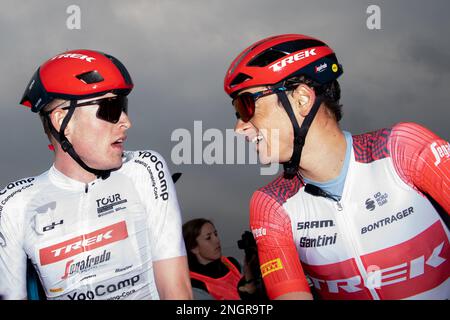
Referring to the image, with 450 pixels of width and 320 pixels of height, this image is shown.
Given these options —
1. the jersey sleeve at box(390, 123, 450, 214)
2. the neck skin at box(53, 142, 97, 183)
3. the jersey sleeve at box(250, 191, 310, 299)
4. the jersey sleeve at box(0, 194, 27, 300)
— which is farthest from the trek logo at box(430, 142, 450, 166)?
the jersey sleeve at box(0, 194, 27, 300)

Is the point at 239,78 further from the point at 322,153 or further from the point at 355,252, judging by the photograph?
the point at 355,252

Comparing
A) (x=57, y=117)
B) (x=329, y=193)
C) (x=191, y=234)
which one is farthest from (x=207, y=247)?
(x=329, y=193)

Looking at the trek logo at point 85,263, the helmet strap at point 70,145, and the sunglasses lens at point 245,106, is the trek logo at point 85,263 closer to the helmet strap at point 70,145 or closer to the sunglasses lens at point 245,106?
the helmet strap at point 70,145

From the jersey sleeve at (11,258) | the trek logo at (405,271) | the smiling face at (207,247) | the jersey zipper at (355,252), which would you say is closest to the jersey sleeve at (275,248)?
the jersey zipper at (355,252)

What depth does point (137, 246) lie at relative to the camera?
4.75 metres

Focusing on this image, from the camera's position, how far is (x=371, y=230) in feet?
14.4

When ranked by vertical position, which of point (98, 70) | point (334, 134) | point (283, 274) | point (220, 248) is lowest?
point (220, 248)

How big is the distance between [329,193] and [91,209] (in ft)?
7.05

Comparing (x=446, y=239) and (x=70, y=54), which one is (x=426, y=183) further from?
(x=70, y=54)

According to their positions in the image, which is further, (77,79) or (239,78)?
(77,79)

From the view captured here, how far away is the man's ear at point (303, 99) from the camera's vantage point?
454 centimetres
